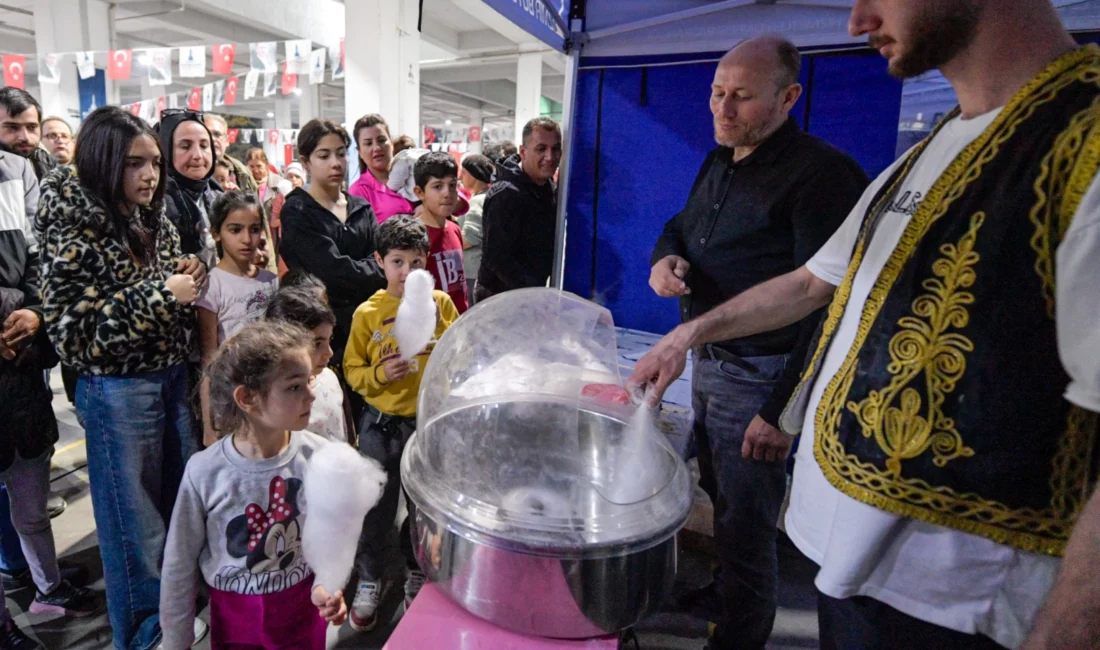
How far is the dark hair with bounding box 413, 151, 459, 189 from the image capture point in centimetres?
278

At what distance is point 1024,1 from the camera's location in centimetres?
74

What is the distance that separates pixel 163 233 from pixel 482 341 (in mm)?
1189

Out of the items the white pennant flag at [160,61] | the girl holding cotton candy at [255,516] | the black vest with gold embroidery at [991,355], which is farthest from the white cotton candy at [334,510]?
the white pennant flag at [160,61]

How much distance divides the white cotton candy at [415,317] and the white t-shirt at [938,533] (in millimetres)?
1203

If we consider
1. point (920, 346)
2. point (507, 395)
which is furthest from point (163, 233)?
point (920, 346)

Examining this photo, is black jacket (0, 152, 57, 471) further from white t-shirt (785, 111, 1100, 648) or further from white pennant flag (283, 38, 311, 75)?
white pennant flag (283, 38, 311, 75)

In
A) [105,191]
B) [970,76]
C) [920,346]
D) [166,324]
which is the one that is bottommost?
[166,324]

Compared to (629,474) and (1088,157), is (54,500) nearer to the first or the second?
(629,474)

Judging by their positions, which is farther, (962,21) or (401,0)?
(401,0)

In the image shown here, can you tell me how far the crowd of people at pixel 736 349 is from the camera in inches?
26.8

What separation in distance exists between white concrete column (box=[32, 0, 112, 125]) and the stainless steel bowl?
37.5ft

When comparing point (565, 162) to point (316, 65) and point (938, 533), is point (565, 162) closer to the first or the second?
point (938, 533)

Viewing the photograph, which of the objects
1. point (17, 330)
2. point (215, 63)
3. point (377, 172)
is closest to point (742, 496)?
point (17, 330)

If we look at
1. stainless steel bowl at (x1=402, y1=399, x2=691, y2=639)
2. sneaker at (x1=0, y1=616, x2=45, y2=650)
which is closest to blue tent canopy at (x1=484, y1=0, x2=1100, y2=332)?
stainless steel bowl at (x1=402, y1=399, x2=691, y2=639)
